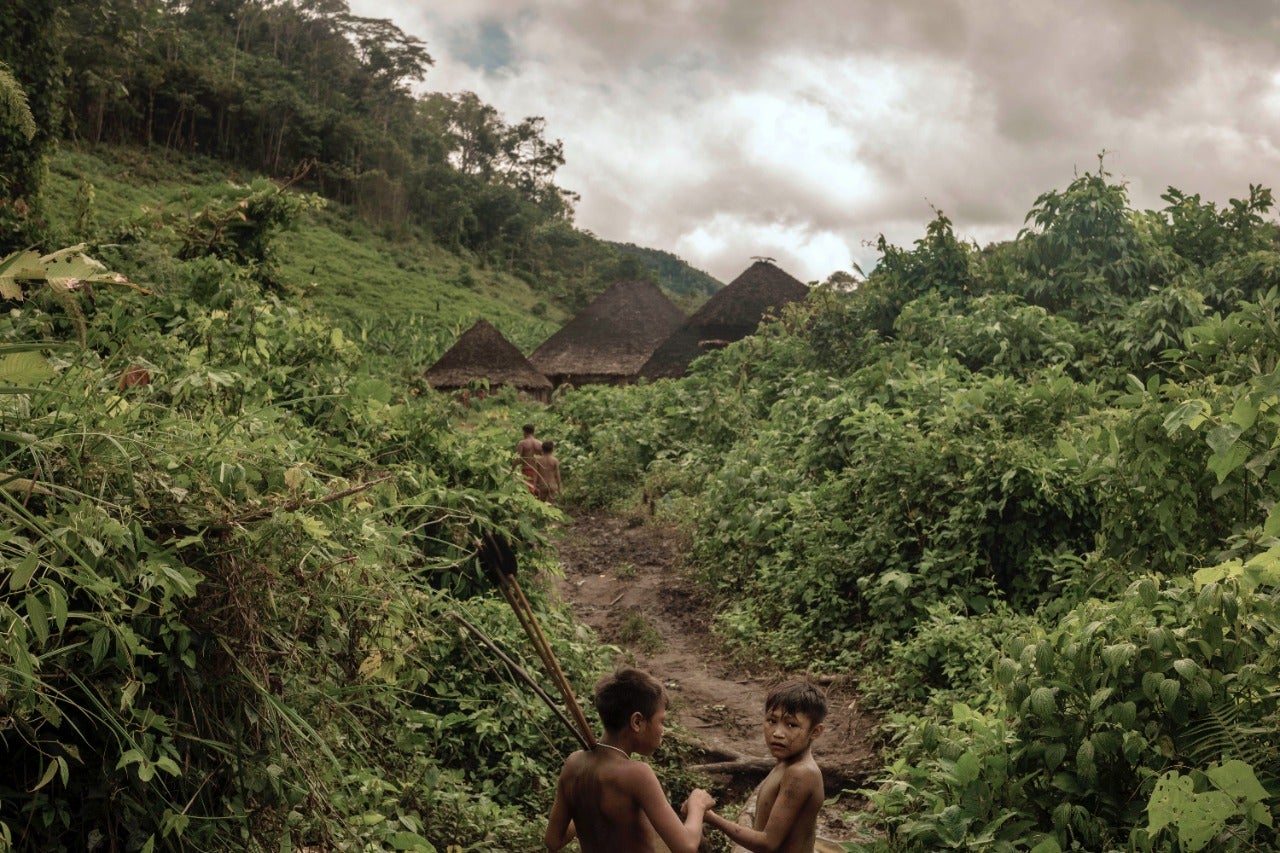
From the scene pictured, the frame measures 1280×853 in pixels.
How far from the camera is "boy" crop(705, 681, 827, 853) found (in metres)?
3.34

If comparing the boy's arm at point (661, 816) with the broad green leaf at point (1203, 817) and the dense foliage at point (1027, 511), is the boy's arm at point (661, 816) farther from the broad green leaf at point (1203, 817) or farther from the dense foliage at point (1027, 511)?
the broad green leaf at point (1203, 817)

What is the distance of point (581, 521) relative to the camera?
1305cm

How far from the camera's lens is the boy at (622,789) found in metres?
3.01

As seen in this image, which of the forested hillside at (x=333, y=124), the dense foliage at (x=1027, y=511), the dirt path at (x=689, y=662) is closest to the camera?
the dense foliage at (x=1027, y=511)

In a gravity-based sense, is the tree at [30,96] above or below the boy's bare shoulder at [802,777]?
above

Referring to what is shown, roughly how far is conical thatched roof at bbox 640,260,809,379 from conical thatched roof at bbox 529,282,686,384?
3.10 meters

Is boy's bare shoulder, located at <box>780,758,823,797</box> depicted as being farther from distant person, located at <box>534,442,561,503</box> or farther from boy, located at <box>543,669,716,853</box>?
distant person, located at <box>534,442,561,503</box>

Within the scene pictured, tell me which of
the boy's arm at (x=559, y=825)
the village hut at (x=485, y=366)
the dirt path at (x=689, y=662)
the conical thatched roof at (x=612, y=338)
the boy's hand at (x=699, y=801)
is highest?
the conical thatched roof at (x=612, y=338)

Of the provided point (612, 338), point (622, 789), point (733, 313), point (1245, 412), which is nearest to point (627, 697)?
point (622, 789)

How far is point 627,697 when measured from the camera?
3.08 m

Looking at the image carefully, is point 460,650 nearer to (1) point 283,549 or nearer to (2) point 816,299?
(1) point 283,549

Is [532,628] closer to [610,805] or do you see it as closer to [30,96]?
[610,805]

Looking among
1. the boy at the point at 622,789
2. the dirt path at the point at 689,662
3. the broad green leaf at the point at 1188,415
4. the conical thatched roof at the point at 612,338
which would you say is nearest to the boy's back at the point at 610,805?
the boy at the point at 622,789

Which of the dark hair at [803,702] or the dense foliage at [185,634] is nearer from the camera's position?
the dense foliage at [185,634]
